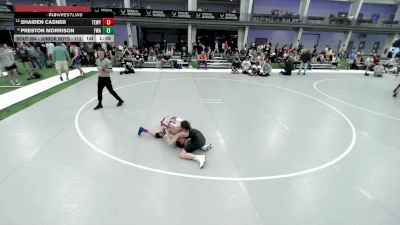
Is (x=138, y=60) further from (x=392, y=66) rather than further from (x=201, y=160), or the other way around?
(x=392, y=66)

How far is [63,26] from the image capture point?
36.8 feet

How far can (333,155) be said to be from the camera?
229 inches

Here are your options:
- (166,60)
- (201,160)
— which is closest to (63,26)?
(166,60)

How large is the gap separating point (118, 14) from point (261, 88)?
746 inches

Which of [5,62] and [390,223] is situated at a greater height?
[5,62]

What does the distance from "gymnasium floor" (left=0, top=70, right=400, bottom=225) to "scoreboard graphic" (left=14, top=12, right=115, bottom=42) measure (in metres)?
3.35

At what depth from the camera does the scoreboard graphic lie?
35.9 feet

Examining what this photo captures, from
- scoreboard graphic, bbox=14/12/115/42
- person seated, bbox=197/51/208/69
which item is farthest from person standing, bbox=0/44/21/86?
person seated, bbox=197/51/208/69

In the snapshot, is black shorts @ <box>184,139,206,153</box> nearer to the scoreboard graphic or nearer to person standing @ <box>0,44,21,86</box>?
the scoreboard graphic

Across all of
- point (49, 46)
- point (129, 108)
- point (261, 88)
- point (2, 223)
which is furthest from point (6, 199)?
point (49, 46)

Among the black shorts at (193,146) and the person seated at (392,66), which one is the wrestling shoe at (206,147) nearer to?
the black shorts at (193,146)

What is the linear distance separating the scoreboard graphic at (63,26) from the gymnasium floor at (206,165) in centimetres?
335

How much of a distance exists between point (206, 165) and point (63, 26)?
34.1 ft

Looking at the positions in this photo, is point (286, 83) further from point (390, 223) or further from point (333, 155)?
point (390, 223)
